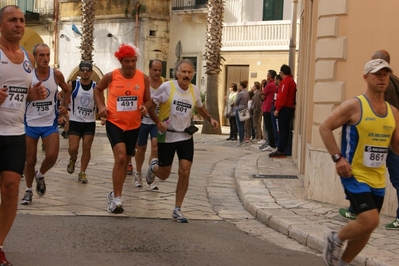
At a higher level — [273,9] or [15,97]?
[273,9]

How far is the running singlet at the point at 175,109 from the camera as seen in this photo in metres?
9.21

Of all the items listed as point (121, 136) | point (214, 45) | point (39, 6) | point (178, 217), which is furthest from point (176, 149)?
point (39, 6)

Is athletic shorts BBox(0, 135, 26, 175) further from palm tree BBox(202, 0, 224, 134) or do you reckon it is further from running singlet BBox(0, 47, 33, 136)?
palm tree BBox(202, 0, 224, 134)

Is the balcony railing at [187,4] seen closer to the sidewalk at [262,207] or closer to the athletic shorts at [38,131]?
the sidewalk at [262,207]

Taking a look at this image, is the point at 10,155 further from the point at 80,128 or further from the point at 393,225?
the point at 80,128

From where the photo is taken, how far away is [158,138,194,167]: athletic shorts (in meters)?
9.13

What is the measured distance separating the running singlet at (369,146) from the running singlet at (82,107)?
6.65 metres

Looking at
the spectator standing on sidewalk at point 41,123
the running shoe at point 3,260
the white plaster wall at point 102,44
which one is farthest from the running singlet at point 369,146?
the white plaster wall at point 102,44

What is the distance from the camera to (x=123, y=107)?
9461 millimetres

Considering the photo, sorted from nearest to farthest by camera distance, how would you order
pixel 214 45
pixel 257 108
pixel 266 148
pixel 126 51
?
pixel 126 51 → pixel 266 148 → pixel 257 108 → pixel 214 45

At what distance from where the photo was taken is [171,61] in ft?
128

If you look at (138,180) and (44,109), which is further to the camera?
(138,180)

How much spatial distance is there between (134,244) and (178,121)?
7.21ft

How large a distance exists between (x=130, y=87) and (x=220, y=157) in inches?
359
